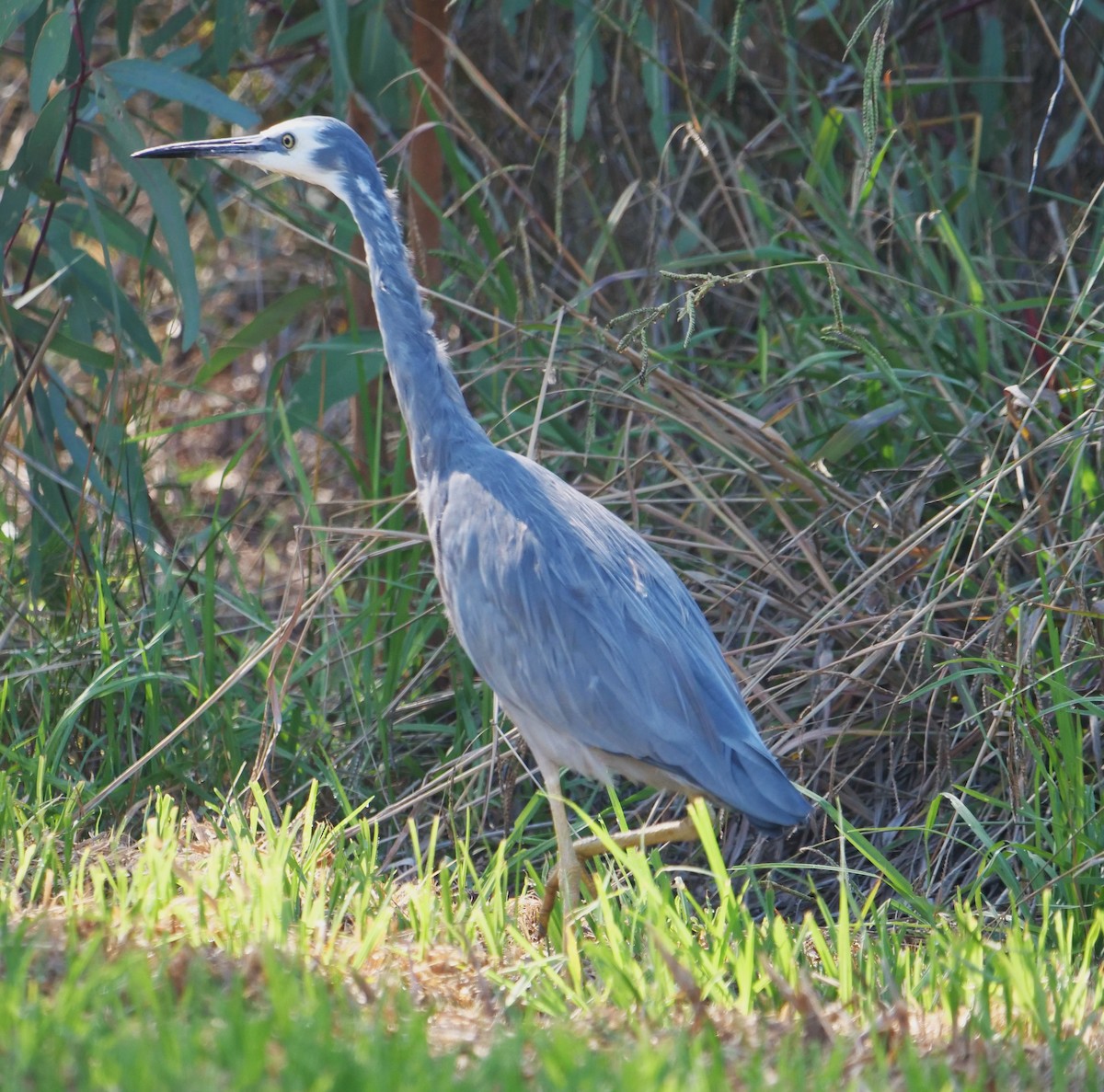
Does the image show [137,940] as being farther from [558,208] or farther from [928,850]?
[558,208]

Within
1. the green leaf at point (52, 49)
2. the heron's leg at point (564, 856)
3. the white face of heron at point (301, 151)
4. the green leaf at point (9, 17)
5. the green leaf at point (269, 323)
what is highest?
the green leaf at point (9, 17)

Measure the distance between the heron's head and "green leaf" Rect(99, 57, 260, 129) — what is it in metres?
0.13

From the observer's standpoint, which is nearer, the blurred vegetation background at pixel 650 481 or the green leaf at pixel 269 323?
the blurred vegetation background at pixel 650 481

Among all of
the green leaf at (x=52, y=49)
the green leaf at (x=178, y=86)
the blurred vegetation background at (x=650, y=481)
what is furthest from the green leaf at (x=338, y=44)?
the green leaf at (x=52, y=49)

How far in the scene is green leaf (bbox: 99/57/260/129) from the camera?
4031 millimetres

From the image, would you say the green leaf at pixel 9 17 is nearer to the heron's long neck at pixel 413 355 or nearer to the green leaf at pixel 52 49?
the green leaf at pixel 52 49

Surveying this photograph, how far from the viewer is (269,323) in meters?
5.18

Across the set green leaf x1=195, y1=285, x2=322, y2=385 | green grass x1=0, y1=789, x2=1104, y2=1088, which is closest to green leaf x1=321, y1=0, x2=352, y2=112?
green leaf x1=195, y1=285, x2=322, y2=385

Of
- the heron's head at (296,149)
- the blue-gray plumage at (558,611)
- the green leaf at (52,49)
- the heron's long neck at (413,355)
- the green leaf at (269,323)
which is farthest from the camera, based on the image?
the green leaf at (269,323)

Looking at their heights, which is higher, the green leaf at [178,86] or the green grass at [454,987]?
the green leaf at [178,86]

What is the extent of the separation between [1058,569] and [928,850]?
808 mm

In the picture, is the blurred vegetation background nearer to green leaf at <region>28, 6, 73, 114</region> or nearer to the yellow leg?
green leaf at <region>28, 6, 73, 114</region>

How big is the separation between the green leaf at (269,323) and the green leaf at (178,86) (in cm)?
107

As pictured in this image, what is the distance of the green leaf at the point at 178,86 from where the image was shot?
13.2 ft
